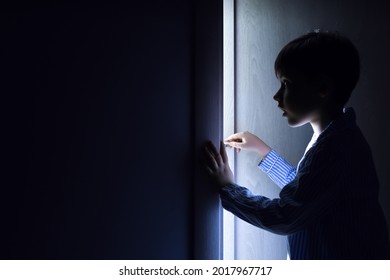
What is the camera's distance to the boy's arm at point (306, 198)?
2.16 feet

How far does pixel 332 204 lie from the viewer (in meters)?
0.68

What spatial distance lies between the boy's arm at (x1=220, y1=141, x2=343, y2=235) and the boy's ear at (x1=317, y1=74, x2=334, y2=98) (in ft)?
0.46

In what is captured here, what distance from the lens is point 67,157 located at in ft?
2.00

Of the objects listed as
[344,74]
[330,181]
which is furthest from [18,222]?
[344,74]

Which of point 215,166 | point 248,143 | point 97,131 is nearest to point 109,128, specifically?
point 97,131

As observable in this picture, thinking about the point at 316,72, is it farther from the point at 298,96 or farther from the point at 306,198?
the point at 306,198

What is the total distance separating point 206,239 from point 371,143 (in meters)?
0.52

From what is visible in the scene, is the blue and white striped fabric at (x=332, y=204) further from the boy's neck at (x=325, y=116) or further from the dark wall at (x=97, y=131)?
the dark wall at (x=97, y=131)

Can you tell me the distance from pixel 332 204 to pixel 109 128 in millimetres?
455

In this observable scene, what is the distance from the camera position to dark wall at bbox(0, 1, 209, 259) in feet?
1.84

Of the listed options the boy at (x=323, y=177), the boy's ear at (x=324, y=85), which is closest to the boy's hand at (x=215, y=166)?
the boy at (x=323, y=177)

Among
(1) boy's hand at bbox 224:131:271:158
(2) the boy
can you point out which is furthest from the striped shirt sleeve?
(2) the boy

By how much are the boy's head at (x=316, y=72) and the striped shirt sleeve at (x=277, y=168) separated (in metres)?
0.15

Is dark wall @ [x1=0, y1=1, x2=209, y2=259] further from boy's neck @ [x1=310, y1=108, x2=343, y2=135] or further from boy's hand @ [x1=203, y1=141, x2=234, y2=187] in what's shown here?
boy's neck @ [x1=310, y1=108, x2=343, y2=135]
